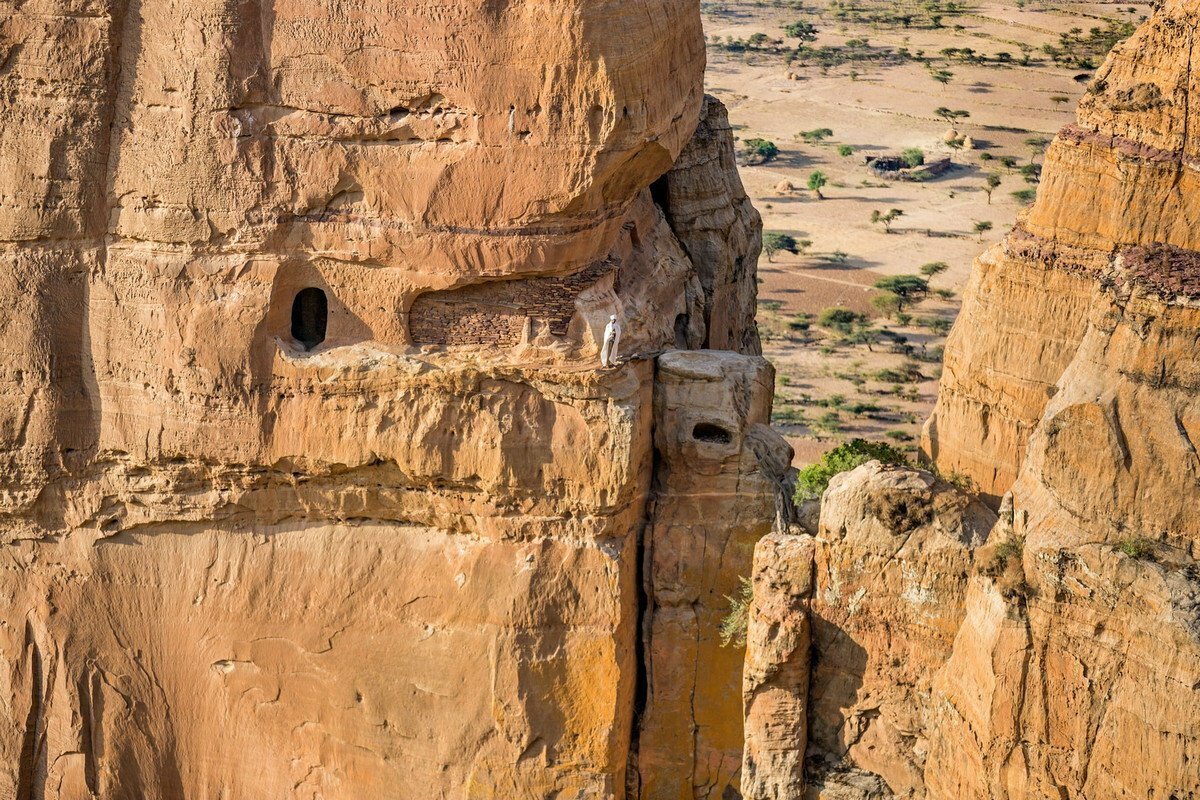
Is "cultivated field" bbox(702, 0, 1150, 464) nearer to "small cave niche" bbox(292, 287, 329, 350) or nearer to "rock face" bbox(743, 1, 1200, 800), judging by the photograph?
"rock face" bbox(743, 1, 1200, 800)

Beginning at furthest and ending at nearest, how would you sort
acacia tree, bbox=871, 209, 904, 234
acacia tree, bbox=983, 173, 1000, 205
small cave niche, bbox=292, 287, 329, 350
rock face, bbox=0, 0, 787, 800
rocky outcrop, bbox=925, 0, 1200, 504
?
Result: acacia tree, bbox=983, 173, 1000, 205, acacia tree, bbox=871, 209, 904, 234, rocky outcrop, bbox=925, 0, 1200, 504, small cave niche, bbox=292, 287, 329, 350, rock face, bbox=0, 0, 787, 800

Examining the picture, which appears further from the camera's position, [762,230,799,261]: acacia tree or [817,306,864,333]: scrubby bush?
[762,230,799,261]: acacia tree

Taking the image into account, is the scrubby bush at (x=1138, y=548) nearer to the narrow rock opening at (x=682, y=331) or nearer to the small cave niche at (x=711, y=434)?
the small cave niche at (x=711, y=434)

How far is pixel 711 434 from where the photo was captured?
2256 centimetres

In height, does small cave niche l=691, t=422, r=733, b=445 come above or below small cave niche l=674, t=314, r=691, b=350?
below

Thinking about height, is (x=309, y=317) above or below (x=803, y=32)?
below

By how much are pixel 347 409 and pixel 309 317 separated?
1546 mm

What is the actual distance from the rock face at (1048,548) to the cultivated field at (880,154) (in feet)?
70.8

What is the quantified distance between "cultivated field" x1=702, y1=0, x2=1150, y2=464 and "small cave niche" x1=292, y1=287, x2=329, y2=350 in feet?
82.9

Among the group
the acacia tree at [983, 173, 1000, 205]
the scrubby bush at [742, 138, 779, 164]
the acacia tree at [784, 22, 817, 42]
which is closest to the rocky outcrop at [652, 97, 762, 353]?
the acacia tree at [983, 173, 1000, 205]

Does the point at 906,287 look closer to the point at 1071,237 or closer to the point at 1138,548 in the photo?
the point at 1071,237

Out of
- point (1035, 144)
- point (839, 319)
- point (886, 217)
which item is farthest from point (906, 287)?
point (1035, 144)

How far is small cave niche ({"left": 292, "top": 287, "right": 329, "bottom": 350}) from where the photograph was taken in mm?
22453

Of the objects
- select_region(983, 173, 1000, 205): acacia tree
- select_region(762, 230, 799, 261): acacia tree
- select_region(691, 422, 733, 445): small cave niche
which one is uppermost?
select_region(691, 422, 733, 445): small cave niche
